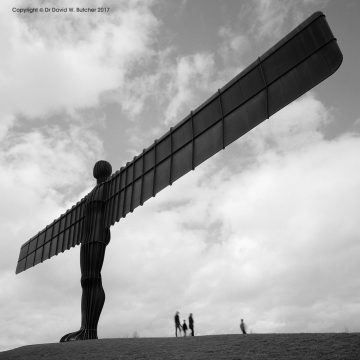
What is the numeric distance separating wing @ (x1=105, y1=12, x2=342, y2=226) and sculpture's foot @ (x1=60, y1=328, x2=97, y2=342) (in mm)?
4642

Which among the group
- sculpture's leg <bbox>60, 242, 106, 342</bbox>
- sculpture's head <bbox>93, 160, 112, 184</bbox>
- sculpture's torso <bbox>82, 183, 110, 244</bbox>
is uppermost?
sculpture's head <bbox>93, 160, 112, 184</bbox>

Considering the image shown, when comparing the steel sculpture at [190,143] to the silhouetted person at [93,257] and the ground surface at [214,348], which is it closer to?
the silhouetted person at [93,257]

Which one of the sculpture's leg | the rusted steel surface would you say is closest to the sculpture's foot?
the sculpture's leg

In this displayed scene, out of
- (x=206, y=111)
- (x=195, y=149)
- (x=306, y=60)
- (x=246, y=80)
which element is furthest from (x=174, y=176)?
(x=306, y=60)

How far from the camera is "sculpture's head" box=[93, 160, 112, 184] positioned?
18.5 metres

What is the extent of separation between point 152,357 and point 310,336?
178 inches

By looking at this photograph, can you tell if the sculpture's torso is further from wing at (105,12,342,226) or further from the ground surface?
the ground surface

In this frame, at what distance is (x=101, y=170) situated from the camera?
60.5 feet

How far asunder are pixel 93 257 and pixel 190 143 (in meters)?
6.51

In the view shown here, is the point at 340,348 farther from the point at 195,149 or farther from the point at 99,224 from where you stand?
the point at 99,224

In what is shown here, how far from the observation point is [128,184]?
1664 centimetres

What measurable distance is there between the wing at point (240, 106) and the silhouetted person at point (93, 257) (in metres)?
1.22

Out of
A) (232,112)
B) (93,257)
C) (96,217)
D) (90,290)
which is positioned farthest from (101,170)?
(232,112)

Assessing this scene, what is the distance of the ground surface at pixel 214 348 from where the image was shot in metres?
9.66
